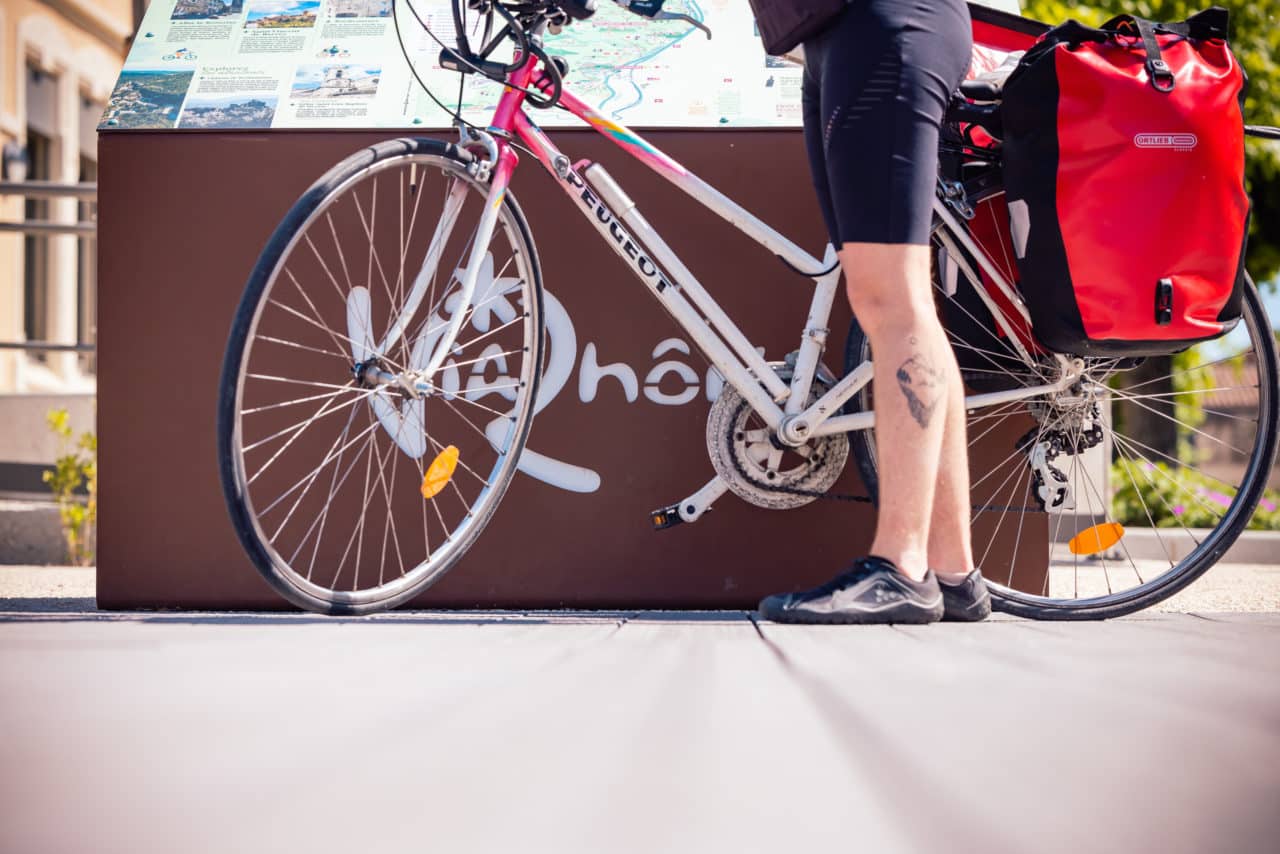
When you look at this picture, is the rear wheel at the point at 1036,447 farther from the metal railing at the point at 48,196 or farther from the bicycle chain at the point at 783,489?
the metal railing at the point at 48,196

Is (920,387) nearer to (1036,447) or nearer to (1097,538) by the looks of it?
(1036,447)

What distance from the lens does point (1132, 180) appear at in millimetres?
1938

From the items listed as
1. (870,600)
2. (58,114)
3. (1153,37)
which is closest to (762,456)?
(870,600)

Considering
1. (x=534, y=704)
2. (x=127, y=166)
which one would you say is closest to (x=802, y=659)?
(x=534, y=704)

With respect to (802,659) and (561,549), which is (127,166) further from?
(802,659)

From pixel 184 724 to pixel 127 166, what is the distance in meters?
1.77

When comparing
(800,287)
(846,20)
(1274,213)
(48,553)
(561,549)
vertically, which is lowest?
(48,553)

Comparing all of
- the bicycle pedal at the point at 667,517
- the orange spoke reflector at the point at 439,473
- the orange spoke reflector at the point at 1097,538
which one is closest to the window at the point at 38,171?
the orange spoke reflector at the point at 439,473

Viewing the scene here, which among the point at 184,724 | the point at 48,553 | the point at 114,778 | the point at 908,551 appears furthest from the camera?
the point at 48,553

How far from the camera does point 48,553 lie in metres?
4.28

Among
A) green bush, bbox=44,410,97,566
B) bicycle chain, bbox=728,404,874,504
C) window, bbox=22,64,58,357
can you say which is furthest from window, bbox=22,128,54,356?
bicycle chain, bbox=728,404,874,504

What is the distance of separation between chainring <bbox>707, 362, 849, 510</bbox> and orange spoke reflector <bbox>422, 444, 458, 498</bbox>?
487mm

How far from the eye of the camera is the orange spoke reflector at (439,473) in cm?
208

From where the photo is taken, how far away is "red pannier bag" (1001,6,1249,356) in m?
1.94
